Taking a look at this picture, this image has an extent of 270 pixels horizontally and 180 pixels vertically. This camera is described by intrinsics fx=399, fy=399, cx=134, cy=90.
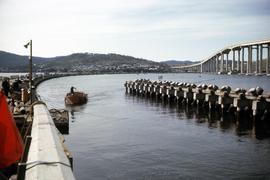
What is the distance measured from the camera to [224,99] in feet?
129

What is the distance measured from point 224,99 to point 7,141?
32545 millimetres

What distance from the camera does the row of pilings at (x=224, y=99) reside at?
34.0m

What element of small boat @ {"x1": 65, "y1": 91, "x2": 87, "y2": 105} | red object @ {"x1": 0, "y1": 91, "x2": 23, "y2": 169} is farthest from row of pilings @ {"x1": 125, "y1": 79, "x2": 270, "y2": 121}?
red object @ {"x1": 0, "y1": 91, "x2": 23, "y2": 169}

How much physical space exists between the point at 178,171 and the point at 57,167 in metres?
12.1

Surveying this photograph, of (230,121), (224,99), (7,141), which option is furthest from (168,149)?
(7,141)

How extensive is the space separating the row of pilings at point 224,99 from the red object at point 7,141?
91.1ft

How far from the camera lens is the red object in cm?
886

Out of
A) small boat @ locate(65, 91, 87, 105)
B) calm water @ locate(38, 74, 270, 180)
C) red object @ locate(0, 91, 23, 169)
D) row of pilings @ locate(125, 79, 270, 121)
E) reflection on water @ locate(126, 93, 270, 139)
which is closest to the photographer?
red object @ locate(0, 91, 23, 169)

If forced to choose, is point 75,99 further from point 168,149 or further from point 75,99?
point 168,149

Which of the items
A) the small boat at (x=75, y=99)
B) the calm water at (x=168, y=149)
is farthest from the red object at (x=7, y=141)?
the small boat at (x=75, y=99)

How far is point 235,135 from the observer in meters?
30.2

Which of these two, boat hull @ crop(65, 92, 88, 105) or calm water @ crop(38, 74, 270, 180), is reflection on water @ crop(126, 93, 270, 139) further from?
boat hull @ crop(65, 92, 88, 105)

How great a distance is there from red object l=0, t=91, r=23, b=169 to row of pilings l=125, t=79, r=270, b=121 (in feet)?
91.1

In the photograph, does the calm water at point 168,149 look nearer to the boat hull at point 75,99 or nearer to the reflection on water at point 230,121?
the reflection on water at point 230,121
